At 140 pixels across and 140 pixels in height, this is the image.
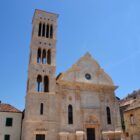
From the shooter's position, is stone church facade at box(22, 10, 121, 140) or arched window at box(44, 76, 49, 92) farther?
arched window at box(44, 76, 49, 92)

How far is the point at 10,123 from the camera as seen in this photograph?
29281mm

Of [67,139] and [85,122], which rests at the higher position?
[85,122]

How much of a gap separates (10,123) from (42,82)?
717cm

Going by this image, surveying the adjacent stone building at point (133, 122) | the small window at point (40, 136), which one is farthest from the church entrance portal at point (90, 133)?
the adjacent stone building at point (133, 122)

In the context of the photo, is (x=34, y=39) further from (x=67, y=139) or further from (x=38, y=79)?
(x=67, y=139)

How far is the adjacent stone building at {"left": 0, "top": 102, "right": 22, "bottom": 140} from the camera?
28547 mm

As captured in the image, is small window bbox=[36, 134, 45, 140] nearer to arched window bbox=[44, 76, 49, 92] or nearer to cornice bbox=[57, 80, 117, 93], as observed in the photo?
arched window bbox=[44, 76, 49, 92]

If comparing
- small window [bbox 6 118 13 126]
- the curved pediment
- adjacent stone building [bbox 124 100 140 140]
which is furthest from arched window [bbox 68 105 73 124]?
adjacent stone building [bbox 124 100 140 140]

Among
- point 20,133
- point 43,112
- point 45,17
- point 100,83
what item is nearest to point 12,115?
point 20,133

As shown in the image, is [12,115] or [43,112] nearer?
[43,112]

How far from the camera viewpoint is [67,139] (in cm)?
2733

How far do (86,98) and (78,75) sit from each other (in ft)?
12.0

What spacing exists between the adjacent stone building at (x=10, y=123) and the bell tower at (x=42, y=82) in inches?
78.2

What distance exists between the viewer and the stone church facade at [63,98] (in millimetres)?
27297
